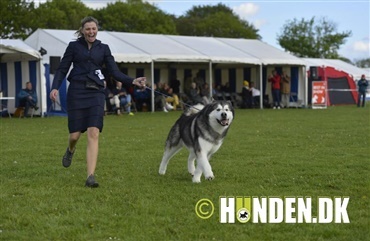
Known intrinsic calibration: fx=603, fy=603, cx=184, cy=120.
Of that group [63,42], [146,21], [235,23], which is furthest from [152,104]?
[235,23]

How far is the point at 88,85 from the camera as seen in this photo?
7.11 m

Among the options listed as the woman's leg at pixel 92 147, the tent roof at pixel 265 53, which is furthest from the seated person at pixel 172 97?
the woman's leg at pixel 92 147

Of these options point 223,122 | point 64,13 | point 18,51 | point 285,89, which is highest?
point 64,13

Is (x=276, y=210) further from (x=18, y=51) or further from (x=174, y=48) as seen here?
(x=174, y=48)

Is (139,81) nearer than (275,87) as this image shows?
Yes

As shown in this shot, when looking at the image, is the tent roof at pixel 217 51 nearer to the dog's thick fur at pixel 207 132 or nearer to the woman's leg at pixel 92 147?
the dog's thick fur at pixel 207 132

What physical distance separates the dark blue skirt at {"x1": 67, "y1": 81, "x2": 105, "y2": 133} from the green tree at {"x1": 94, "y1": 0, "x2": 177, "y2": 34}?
57223 mm

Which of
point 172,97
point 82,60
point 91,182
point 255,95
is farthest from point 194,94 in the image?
point 91,182

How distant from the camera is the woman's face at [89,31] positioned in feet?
23.2

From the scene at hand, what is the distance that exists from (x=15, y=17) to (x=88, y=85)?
36.3m

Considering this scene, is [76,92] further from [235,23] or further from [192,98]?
[235,23]

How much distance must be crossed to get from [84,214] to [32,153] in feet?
17.5

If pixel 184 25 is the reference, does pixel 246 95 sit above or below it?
below

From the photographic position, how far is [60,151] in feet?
35.9
